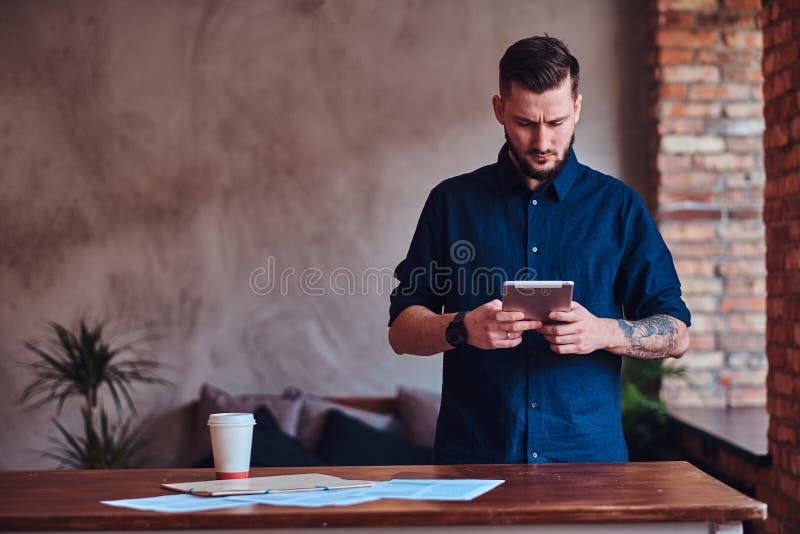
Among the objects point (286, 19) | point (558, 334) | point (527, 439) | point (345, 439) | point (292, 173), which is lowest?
point (345, 439)

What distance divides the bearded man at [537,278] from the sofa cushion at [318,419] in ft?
7.92

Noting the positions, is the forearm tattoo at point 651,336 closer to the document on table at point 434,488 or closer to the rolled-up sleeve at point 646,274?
the rolled-up sleeve at point 646,274

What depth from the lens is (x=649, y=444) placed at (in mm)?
4516

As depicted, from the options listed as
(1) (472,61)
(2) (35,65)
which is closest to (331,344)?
(1) (472,61)

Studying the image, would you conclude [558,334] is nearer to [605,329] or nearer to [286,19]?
[605,329]

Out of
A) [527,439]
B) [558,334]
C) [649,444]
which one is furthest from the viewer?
[649,444]

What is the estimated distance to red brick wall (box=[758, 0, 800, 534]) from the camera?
3.16 metres

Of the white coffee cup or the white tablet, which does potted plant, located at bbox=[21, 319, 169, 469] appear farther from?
the white tablet

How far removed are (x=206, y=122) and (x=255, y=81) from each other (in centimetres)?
35

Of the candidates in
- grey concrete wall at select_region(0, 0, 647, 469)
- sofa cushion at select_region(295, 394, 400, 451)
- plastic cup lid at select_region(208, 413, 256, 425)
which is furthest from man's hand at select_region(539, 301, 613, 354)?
grey concrete wall at select_region(0, 0, 647, 469)

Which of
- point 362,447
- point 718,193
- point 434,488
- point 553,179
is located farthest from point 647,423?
point 434,488

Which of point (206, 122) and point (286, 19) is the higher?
point (286, 19)

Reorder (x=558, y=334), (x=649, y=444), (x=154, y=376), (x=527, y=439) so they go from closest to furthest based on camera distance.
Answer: (x=558, y=334) < (x=527, y=439) < (x=649, y=444) < (x=154, y=376)

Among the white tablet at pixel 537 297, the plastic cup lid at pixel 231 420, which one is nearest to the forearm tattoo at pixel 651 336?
the white tablet at pixel 537 297
